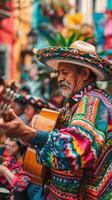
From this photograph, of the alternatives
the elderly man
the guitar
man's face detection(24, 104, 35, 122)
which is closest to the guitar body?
the guitar

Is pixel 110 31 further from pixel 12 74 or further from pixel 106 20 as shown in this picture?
pixel 12 74

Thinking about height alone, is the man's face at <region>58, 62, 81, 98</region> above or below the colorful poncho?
above

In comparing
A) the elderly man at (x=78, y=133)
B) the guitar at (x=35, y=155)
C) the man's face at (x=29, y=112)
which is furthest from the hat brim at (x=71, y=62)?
the man's face at (x=29, y=112)

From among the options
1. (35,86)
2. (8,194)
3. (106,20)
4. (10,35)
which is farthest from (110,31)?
(8,194)

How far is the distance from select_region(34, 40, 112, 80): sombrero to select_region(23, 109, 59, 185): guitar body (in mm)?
727

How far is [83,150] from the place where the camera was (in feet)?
10.5

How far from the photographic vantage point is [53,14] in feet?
78.4

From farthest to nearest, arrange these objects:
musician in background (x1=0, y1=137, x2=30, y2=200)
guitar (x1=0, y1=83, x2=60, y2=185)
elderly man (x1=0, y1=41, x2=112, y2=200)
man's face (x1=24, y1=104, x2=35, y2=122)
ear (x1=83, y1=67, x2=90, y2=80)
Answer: man's face (x1=24, y1=104, x2=35, y2=122)
musician in background (x1=0, y1=137, x2=30, y2=200)
guitar (x1=0, y1=83, x2=60, y2=185)
ear (x1=83, y1=67, x2=90, y2=80)
elderly man (x1=0, y1=41, x2=112, y2=200)

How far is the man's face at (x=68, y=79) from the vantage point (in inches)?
144

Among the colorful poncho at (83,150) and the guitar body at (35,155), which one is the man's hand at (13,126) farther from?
the guitar body at (35,155)

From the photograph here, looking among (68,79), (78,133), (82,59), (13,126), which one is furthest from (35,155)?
(13,126)

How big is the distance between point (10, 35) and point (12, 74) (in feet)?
4.86

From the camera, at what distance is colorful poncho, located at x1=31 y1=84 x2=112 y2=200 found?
3.24 metres

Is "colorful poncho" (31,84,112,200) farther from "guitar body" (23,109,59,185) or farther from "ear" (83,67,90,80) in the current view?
"guitar body" (23,109,59,185)
